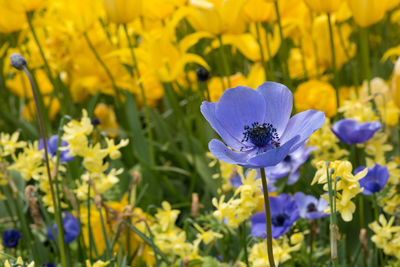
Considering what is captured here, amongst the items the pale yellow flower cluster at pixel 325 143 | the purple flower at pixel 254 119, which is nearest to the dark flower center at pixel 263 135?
the purple flower at pixel 254 119

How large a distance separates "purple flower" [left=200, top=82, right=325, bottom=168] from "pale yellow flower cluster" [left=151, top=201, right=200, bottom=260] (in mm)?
323

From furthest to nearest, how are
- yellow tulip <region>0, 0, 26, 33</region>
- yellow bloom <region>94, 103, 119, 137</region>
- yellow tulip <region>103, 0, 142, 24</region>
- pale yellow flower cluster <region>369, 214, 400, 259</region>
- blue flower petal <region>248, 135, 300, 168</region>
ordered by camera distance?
yellow bloom <region>94, 103, 119, 137</region>, yellow tulip <region>0, 0, 26, 33</region>, yellow tulip <region>103, 0, 142, 24</region>, pale yellow flower cluster <region>369, 214, 400, 259</region>, blue flower petal <region>248, 135, 300, 168</region>

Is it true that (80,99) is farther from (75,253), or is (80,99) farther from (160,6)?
(75,253)

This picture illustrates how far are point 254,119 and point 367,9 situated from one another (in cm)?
77

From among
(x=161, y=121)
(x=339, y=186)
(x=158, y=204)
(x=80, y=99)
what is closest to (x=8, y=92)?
(x=80, y=99)

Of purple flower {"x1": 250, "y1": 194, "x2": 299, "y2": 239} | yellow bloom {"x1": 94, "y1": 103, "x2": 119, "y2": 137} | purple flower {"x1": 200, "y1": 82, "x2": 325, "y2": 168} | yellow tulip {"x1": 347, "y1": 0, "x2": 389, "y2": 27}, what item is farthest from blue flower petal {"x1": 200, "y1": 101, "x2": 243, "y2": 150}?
yellow bloom {"x1": 94, "y1": 103, "x2": 119, "y2": 137}

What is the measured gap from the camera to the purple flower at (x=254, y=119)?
0.66 meters

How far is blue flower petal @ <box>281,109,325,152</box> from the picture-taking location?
0.59 metres

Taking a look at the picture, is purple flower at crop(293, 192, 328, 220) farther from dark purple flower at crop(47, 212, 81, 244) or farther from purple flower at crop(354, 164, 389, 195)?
dark purple flower at crop(47, 212, 81, 244)

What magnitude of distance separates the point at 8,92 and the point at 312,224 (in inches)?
74.7

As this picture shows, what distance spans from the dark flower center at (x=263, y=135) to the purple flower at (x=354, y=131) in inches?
17.1

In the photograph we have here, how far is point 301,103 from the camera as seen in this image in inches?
63.2

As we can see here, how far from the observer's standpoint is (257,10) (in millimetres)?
1525

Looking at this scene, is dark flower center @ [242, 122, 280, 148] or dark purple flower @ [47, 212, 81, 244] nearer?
dark flower center @ [242, 122, 280, 148]
